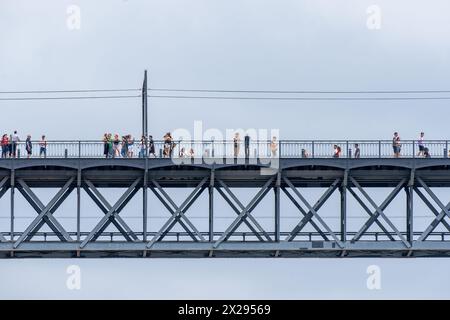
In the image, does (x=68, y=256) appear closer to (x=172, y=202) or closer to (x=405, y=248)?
(x=172, y=202)

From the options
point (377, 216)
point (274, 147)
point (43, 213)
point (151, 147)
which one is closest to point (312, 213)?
point (377, 216)

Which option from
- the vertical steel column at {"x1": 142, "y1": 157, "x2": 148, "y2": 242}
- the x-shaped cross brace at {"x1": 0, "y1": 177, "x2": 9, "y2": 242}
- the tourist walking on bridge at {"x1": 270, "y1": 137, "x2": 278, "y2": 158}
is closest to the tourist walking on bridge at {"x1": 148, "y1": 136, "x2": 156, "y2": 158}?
the vertical steel column at {"x1": 142, "y1": 157, "x2": 148, "y2": 242}

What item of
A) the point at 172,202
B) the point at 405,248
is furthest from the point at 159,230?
the point at 405,248

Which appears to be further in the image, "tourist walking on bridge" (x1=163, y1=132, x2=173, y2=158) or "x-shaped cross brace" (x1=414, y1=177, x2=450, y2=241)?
"x-shaped cross brace" (x1=414, y1=177, x2=450, y2=241)

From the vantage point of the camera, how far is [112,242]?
130 m

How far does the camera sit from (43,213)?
130000mm

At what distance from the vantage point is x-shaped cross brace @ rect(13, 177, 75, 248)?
130 meters

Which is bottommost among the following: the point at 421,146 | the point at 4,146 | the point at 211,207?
the point at 211,207

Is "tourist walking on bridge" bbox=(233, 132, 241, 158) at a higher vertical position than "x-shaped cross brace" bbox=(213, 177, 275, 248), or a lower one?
higher

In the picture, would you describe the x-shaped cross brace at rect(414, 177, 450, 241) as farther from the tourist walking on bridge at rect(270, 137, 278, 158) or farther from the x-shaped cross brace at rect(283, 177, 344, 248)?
the tourist walking on bridge at rect(270, 137, 278, 158)

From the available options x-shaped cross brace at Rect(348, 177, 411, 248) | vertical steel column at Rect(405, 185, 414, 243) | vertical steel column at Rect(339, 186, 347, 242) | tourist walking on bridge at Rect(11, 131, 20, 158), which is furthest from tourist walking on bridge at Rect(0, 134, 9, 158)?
vertical steel column at Rect(405, 185, 414, 243)

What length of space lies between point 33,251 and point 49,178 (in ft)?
15.0

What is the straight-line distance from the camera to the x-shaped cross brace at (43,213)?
129875 millimetres

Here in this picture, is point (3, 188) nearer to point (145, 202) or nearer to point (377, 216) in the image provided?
point (145, 202)
